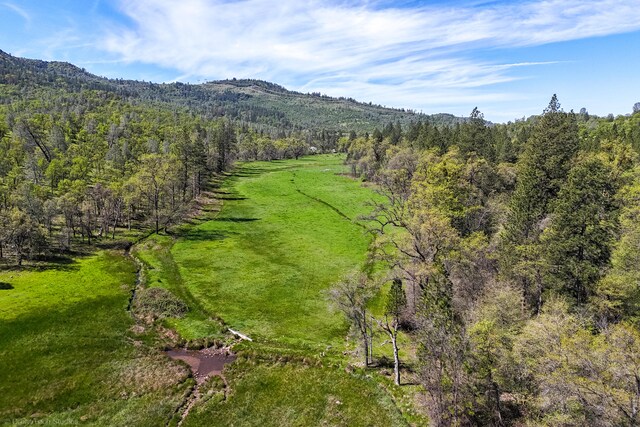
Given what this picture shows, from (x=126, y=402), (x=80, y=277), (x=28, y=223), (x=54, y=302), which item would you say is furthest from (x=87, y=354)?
(x=28, y=223)

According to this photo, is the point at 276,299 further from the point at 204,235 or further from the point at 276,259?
the point at 204,235

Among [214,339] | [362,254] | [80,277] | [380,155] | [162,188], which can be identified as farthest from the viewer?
[380,155]

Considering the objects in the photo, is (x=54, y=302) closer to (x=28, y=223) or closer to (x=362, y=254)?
(x=28, y=223)

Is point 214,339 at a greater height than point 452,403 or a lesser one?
lesser

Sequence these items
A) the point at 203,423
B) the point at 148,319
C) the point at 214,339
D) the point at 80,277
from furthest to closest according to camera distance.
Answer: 1. the point at 80,277
2. the point at 148,319
3. the point at 214,339
4. the point at 203,423

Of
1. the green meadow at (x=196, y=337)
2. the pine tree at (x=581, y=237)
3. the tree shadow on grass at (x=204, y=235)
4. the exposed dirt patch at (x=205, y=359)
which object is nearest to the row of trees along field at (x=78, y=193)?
the tree shadow on grass at (x=204, y=235)

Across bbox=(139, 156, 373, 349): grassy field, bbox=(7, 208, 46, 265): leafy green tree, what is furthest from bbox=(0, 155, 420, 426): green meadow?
bbox=(7, 208, 46, 265): leafy green tree

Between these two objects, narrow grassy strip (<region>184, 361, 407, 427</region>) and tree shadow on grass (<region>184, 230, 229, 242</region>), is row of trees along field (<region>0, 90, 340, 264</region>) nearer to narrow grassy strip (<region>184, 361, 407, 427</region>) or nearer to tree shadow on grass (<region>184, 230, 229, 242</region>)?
→ tree shadow on grass (<region>184, 230, 229, 242</region>)
